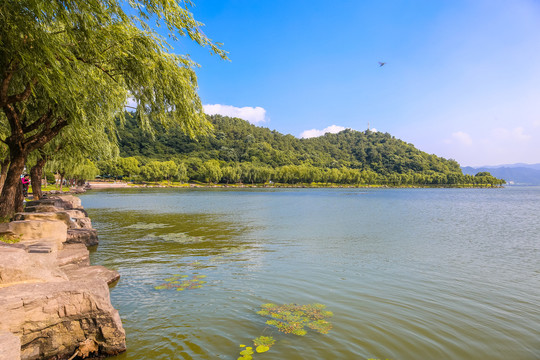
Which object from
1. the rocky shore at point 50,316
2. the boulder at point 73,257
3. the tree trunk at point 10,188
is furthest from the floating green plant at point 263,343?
the tree trunk at point 10,188

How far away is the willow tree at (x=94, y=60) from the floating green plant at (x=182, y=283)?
198 inches

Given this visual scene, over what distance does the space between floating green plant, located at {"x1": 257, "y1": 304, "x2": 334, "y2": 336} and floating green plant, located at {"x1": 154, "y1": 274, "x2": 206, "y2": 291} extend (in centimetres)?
276

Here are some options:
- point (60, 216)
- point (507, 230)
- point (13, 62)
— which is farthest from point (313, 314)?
point (507, 230)

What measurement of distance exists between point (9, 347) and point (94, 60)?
833 centimetres

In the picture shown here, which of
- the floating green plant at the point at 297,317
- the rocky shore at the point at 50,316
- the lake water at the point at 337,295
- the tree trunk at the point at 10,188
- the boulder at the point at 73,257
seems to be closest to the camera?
the rocky shore at the point at 50,316

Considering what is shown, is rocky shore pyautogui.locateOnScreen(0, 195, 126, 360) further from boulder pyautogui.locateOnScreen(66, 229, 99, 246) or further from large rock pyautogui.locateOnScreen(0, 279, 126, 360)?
boulder pyautogui.locateOnScreen(66, 229, 99, 246)

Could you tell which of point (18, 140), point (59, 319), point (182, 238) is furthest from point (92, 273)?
point (182, 238)

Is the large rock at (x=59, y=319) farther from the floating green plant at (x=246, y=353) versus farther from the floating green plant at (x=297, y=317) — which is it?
the floating green plant at (x=297, y=317)

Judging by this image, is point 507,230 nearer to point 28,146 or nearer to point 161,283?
point 161,283

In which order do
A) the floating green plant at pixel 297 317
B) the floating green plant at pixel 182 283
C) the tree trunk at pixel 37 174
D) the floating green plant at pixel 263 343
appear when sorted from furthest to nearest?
the tree trunk at pixel 37 174
the floating green plant at pixel 182 283
the floating green plant at pixel 297 317
the floating green plant at pixel 263 343

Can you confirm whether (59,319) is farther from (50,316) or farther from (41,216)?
(41,216)

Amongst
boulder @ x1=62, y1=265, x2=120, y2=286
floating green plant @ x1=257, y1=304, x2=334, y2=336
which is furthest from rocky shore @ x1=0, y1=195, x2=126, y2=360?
floating green plant @ x1=257, y1=304, x2=334, y2=336

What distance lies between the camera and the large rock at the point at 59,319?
4.90 metres

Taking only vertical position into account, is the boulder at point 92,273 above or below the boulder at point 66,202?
below
